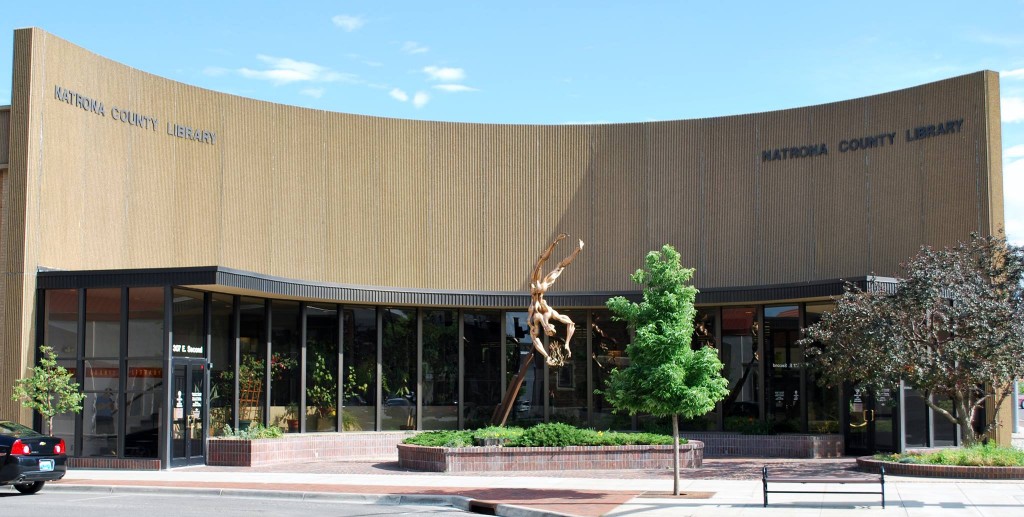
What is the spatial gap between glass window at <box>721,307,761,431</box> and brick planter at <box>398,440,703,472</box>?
21.0 ft

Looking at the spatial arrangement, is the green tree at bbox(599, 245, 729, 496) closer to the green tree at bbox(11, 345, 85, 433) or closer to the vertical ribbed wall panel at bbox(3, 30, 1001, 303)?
the vertical ribbed wall panel at bbox(3, 30, 1001, 303)

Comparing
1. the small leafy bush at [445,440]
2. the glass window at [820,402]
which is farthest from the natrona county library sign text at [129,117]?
the glass window at [820,402]

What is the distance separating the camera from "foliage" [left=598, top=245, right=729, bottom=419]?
59.6 feet

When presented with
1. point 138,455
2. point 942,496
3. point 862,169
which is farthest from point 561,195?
point 942,496

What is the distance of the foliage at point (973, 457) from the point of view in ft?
66.1

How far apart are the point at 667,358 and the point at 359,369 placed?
13.5 meters

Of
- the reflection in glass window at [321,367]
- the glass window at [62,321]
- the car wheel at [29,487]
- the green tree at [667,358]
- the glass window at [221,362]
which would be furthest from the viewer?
the reflection in glass window at [321,367]

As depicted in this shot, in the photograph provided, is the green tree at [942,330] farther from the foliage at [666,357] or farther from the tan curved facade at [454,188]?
the tan curved facade at [454,188]

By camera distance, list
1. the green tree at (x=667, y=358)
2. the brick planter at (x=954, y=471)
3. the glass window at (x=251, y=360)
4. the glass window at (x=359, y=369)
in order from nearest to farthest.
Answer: the green tree at (x=667, y=358)
the brick planter at (x=954, y=471)
the glass window at (x=251, y=360)
the glass window at (x=359, y=369)

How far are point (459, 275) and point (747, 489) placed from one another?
1458 cm

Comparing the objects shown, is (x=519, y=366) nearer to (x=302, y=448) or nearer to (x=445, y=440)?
(x=302, y=448)

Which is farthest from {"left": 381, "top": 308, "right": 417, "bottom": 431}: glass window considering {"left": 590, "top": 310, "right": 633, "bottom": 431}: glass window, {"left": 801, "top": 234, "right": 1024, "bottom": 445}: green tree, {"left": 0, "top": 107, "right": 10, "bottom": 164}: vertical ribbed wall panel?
{"left": 801, "top": 234, "right": 1024, "bottom": 445}: green tree

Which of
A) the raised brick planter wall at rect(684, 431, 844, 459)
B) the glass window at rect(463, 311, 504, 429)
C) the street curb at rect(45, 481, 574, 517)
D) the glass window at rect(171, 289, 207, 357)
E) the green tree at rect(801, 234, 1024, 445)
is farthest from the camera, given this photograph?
the glass window at rect(463, 311, 504, 429)

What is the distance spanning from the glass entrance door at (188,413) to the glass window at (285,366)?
12.6 feet
